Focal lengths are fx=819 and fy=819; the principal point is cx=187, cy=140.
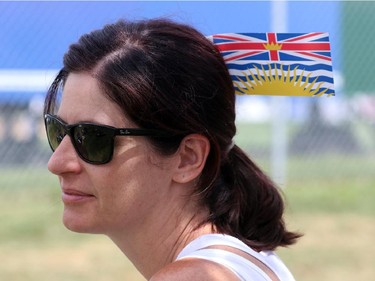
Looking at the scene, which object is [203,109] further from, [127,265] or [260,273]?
[127,265]

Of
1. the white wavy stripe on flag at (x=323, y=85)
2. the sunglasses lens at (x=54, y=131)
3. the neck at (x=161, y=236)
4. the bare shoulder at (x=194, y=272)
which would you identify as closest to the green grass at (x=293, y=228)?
the white wavy stripe on flag at (x=323, y=85)

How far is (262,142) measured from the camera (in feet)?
26.9

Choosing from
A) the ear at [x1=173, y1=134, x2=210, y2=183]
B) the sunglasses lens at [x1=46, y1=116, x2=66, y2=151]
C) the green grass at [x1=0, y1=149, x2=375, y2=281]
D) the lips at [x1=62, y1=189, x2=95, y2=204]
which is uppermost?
the sunglasses lens at [x1=46, y1=116, x2=66, y2=151]

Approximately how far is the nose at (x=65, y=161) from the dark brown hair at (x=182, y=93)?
0.16 m

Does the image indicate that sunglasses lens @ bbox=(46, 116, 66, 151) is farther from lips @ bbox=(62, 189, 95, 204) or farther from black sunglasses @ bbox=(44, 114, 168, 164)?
lips @ bbox=(62, 189, 95, 204)

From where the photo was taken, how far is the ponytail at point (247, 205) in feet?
6.94

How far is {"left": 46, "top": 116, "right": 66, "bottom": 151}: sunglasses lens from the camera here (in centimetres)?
200

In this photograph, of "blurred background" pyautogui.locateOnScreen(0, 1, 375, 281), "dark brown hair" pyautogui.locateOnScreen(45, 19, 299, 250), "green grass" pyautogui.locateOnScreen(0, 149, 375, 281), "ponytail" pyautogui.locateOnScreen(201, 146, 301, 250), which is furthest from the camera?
"blurred background" pyautogui.locateOnScreen(0, 1, 375, 281)

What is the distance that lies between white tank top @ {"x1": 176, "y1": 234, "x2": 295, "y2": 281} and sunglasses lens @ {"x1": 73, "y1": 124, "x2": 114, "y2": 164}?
30 cm

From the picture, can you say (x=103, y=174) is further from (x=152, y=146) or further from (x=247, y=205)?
(x=247, y=205)

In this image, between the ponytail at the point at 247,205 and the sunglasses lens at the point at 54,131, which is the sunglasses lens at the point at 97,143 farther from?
the ponytail at the point at 247,205

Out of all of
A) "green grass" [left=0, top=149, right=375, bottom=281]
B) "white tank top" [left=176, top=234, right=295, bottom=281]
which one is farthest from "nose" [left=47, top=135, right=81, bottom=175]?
"green grass" [left=0, top=149, right=375, bottom=281]

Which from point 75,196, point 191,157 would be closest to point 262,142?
point 191,157

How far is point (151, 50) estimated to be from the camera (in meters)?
2.00
